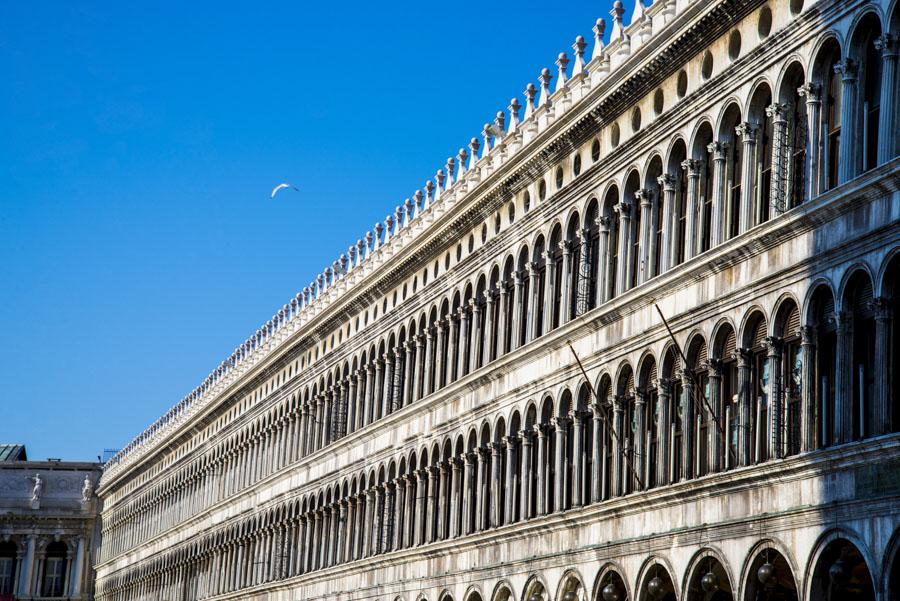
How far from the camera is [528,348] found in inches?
1610

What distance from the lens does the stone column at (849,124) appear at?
27125 millimetres

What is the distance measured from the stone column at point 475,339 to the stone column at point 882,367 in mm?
20827

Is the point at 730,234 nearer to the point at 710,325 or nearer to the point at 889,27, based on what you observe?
the point at 710,325

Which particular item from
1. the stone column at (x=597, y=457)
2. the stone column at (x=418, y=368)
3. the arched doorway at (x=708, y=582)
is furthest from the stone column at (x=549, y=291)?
the arched doorway at (x=708, y=582)

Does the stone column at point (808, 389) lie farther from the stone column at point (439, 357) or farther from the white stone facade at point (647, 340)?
the stone column at point (439, 357)

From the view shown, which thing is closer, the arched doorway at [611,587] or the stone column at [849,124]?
the stone column at [849,124]

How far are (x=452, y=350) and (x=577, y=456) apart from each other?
1109cm

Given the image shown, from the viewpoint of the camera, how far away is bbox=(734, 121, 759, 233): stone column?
100ft

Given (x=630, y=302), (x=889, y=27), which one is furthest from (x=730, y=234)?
(x=889, y=27)

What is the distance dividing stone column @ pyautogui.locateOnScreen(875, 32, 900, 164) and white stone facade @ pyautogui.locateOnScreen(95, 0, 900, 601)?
0.23 ft

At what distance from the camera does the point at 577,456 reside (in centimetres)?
3753

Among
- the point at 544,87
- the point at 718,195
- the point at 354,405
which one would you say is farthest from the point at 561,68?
the point at 354,405

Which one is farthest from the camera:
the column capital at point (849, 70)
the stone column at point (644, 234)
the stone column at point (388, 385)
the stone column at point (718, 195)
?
the stone column at point (388, 385)

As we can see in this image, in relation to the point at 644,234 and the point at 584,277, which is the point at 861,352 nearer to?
the point at 644,234
